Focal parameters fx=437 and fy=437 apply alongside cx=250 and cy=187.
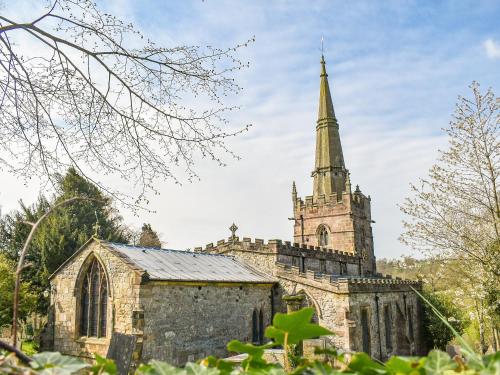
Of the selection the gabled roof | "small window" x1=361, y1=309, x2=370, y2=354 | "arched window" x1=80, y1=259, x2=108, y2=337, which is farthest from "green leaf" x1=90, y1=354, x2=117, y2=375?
"small window" x1=361, y1=309, x2=370, y2=354

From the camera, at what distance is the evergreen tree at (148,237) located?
42.7 m

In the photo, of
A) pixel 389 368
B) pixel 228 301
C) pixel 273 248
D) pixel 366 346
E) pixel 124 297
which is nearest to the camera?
pixel 389 368

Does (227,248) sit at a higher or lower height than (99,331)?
higher

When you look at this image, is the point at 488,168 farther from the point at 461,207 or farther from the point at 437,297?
the point at 437,297

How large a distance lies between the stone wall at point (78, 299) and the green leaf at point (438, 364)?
559 inches

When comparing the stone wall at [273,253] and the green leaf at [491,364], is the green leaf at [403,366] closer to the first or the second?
the green leaf at [491,364]

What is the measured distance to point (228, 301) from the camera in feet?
58.6

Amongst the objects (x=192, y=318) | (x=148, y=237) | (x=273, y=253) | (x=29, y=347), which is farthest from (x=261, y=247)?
(x=148, y=237)

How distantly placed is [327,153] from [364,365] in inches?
1391

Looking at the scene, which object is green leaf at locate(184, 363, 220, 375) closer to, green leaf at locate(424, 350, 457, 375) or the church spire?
green leaf at locate(424, 350, 457, 375)

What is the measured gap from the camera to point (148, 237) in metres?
43.0

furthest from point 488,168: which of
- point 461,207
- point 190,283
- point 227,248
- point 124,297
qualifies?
point 227,248

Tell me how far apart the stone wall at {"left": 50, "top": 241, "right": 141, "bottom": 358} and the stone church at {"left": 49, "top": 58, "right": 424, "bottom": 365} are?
0.12 feet

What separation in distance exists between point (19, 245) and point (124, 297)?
18850mm
